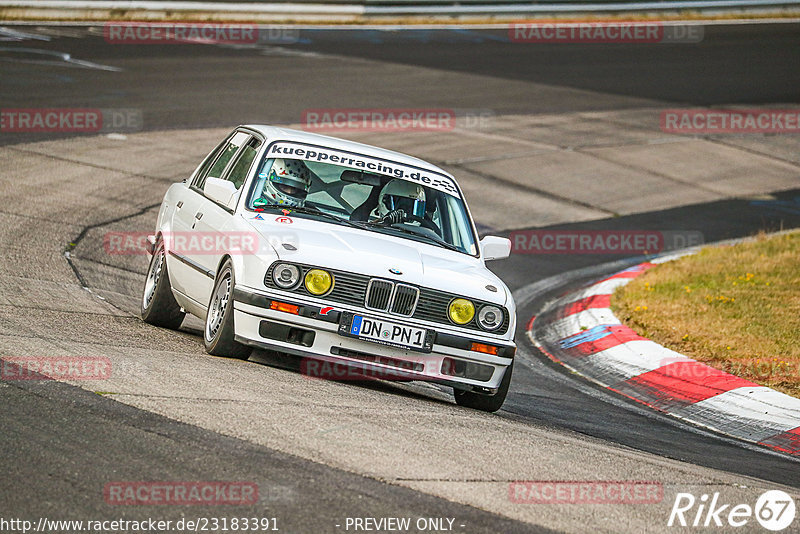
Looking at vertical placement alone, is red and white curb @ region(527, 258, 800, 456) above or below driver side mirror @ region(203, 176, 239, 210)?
below

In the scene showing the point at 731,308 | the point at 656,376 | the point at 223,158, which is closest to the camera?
the point at 223,158

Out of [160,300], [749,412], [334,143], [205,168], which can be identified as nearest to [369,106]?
[205,168]

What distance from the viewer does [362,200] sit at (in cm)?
798

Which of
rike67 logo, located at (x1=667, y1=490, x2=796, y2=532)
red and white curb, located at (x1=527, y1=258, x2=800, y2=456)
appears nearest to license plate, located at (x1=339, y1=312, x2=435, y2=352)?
rike67 logo, located at (x1=667, y1=490, x2=796, y2=532)

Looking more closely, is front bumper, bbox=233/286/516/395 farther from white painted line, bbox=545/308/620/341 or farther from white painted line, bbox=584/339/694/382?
white painted line, bbox=545/308/620/341

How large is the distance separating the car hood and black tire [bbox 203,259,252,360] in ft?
1.26

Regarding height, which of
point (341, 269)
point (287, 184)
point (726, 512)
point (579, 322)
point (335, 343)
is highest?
point (287, 184)

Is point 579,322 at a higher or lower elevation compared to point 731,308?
lower

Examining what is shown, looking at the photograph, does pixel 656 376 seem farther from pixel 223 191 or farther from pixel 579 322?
pixel 223 191

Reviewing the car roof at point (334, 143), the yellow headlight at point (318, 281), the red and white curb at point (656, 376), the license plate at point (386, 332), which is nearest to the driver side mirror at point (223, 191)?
the car roof at point (334, 143)

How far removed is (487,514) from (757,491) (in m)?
1.72

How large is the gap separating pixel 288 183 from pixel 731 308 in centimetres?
500

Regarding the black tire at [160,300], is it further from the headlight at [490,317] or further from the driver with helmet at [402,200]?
the headlight at [490,317]

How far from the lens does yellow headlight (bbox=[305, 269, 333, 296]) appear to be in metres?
6.89
